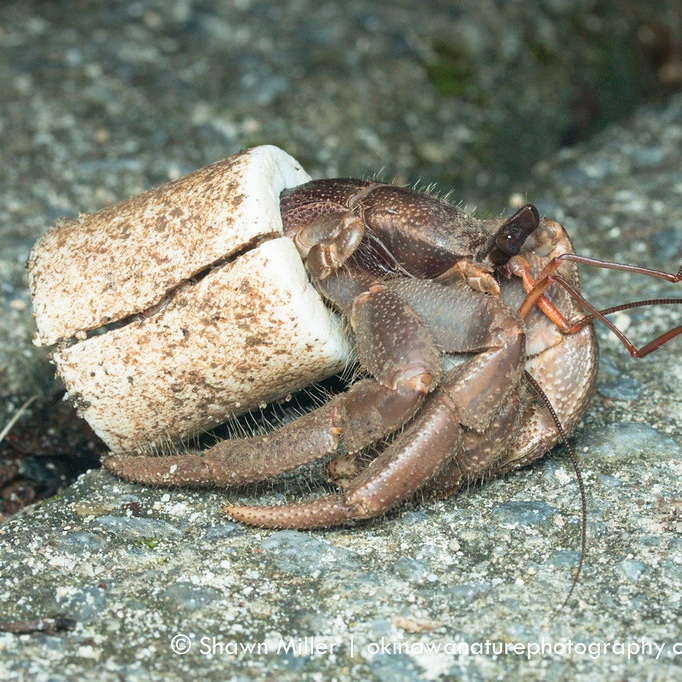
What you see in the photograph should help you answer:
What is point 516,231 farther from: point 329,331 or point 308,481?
point 308,481

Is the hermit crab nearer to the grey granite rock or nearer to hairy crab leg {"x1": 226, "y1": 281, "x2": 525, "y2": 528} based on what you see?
hairy crab leg {"x1": 226, "y1": 281, "x2": 525, "y2": 528}

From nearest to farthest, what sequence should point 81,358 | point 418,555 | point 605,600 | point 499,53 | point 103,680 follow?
1. point 103,680
2. point 605,600
3. point 418,555
4. point 81,358
5. point 499,53

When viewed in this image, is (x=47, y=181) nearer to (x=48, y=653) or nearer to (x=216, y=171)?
(x=216, y=171)

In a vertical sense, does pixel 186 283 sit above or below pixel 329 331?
above

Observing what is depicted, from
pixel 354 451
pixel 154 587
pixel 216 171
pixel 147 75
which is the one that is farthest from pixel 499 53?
pixel 154 587

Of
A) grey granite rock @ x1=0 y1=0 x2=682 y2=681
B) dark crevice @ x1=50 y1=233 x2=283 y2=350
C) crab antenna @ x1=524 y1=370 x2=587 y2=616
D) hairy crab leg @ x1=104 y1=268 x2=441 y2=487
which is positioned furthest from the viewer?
dark crevice @ x1=50 y1=233 x2=283 y2=350

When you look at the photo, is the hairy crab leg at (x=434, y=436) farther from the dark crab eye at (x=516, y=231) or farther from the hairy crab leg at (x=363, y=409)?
the dark crab eye at (x=516, y=231)

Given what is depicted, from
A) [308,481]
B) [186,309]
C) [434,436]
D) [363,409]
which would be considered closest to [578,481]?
[434,436]

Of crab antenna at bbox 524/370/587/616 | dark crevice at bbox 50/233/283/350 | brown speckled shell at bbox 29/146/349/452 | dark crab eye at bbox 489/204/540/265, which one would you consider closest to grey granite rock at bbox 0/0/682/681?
crab antenna at bbox 524/370/587/616
